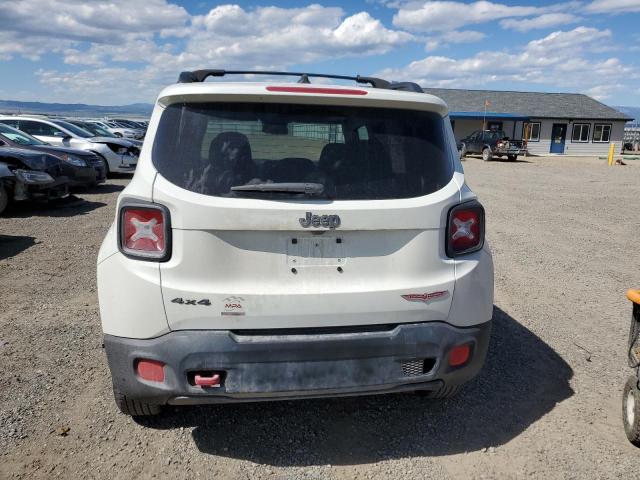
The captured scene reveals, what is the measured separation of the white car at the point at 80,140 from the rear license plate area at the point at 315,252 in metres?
14.1

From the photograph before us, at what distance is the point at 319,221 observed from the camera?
2.49 meters

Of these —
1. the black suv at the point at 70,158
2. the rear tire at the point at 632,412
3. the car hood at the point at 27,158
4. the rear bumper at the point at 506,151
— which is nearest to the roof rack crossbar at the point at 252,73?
the rear tire at the point at 632,412

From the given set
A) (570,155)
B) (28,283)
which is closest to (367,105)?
(28,283)

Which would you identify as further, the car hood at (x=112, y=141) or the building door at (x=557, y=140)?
the building door at (x=557, y=140)

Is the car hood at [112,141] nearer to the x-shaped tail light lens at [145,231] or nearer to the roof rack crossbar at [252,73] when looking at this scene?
the roof rack crossbar at [252,73]

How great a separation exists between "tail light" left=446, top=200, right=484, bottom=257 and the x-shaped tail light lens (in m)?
1.40

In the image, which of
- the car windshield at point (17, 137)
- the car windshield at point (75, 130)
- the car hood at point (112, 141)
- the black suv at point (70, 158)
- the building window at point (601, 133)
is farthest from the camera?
the building window at point (601, 133)

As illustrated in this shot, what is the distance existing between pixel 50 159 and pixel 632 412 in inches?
420

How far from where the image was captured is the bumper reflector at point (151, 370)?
8.34 ft

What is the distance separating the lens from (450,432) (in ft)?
10.3

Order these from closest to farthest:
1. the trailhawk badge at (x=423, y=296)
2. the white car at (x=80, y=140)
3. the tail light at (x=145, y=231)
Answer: the tail light at (x=145, y=231) → the trailhawk badge at (x=423, y=296) → the white car at (x=80, y=140)

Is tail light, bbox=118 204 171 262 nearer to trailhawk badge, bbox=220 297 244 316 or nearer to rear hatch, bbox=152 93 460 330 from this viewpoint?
rear hatch, bbox=152 93 460 330

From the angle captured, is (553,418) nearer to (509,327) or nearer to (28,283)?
(509,327)

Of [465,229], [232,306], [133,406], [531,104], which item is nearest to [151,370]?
[133,406]
